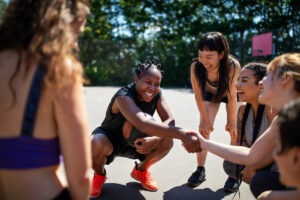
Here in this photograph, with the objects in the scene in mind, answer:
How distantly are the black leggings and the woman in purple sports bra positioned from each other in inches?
50.4

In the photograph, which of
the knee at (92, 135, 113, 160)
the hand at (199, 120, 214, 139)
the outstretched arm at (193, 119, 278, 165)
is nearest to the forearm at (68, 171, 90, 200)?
the outstretched arm at (193, 119, 278, 165)

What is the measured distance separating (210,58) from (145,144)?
1.29 m

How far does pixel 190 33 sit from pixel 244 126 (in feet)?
86.1

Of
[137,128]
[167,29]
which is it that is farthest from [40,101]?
[167,29]

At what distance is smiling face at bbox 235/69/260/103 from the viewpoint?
3352 mm

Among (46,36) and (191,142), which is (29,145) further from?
(191,142)

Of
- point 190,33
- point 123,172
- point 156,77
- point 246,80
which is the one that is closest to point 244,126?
point 246,80

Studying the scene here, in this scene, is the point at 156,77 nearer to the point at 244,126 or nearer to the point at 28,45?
the point at 244,126

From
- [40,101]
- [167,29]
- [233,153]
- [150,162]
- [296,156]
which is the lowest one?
[150,162]

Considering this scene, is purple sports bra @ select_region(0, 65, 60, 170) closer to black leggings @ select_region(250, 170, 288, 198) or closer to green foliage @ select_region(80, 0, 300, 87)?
black leggings @ select_region(250, 170, 288, 198)

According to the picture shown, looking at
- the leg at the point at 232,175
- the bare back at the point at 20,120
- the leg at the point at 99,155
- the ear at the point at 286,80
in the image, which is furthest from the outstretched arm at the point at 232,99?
the bare back at the point at 20,120

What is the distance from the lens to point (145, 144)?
3.45m

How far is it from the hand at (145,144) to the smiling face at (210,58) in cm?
112

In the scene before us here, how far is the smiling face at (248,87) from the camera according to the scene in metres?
3.35
